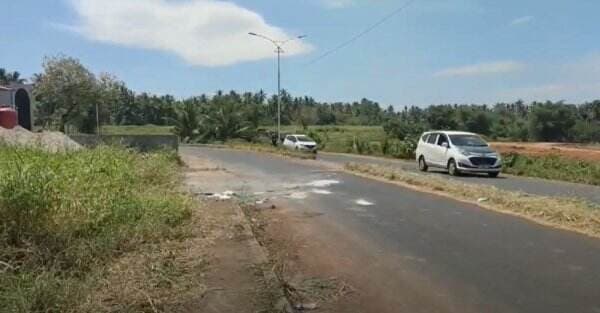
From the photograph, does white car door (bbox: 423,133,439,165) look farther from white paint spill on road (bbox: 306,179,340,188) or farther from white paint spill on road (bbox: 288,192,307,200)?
white paint spill on road (bbox: 288,192,307,200)

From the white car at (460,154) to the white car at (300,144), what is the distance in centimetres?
2012

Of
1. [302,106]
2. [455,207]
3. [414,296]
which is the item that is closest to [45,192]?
[414,296]

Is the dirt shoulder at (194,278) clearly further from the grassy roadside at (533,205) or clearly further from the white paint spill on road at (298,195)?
the white paint spill on road at (298,195)

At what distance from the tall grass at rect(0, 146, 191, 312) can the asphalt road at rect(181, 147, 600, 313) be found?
302cm

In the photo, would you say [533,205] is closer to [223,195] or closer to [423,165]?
[223,195]

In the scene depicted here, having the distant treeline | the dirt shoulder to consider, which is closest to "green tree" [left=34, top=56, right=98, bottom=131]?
the distant treeline

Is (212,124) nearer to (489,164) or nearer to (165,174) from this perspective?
(489,164)

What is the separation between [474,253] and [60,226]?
522 cm

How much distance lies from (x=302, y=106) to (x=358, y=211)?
333ft

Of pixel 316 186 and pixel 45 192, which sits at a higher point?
pixel 45 192

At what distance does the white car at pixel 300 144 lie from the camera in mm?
46562

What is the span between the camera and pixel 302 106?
114 meters

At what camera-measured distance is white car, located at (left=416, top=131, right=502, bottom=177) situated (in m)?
23.5

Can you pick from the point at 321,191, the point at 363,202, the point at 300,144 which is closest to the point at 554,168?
the point at 321,191
